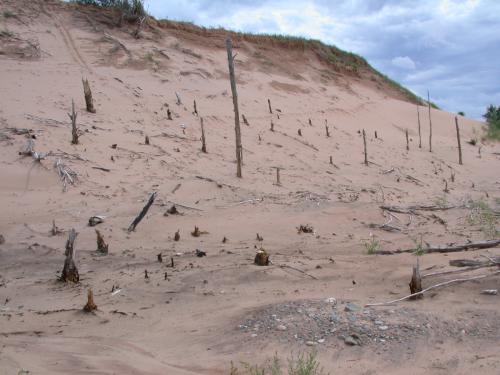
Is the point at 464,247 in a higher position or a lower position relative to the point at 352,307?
higher

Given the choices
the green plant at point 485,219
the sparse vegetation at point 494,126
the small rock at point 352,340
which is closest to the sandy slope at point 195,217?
the small rock at point 352,340

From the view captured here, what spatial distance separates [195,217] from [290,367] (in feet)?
15.0

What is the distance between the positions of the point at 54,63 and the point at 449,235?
484 inches

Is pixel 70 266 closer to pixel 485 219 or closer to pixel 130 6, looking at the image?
pixel 485 219

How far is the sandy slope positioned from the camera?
3166 mm

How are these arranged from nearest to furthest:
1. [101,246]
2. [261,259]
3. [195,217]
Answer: [261,259]
[101,246]
[195,217]

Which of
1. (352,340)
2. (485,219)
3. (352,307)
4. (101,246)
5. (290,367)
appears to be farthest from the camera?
(485,219)

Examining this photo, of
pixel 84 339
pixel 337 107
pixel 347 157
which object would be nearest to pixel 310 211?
pixel 84 339

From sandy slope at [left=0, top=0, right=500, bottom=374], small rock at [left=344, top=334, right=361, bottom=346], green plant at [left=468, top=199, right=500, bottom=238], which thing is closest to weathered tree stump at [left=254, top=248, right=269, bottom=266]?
sandy slope at [left=0, top=0, right=500, bottom=374]

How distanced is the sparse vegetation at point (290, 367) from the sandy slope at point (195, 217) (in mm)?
91

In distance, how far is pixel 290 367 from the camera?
110 inches

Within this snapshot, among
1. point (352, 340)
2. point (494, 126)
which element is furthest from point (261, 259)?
point (494, 126)

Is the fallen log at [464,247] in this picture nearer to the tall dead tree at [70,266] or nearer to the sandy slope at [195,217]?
the sandy slope at [195,217]

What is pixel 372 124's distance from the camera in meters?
19.1
